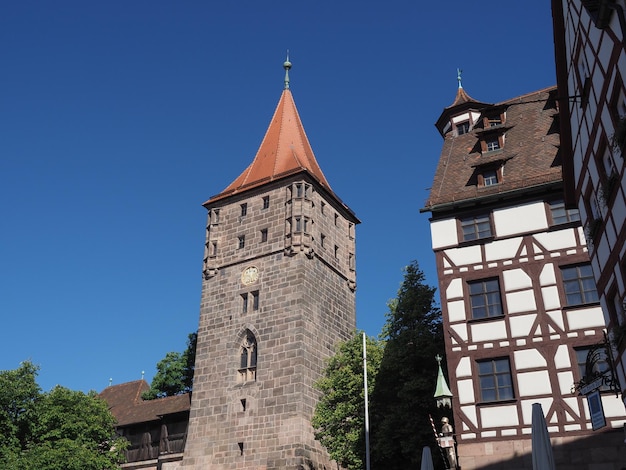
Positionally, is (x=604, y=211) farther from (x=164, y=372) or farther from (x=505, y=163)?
(x=164, y=372)

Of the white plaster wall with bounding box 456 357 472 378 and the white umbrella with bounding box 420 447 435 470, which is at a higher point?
the white plaster wall with bounding box 456 357 472 378

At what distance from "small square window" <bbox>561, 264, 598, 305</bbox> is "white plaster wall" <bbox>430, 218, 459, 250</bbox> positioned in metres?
3.47

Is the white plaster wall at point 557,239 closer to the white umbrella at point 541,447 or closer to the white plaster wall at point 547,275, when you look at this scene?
the white plaster wall at point 547,275

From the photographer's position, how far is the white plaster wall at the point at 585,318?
19.4m

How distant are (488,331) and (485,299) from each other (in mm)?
1007

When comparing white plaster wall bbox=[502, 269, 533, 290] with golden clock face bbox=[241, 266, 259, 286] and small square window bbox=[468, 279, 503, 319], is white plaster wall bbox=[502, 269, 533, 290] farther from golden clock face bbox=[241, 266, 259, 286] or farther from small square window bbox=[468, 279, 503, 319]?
golden clock face bbox=[241, 266, 259, 286]

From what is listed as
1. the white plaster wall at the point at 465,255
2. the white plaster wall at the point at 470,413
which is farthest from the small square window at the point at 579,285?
the white plaster wall at the point at 470,413

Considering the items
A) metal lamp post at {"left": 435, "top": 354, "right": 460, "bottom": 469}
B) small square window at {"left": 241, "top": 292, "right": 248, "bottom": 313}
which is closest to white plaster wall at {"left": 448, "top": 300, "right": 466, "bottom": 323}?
metal lamp post at {"left": 435, "top": 354, "right": 460, "bottom": 469}

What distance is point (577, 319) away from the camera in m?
19.6

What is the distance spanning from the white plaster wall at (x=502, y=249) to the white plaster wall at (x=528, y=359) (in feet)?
9.76

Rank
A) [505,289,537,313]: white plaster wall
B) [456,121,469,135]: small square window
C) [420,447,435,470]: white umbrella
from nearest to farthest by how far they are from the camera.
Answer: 1. [420,447,435,470]: white umbrella
2. [505,289,537,313]: white plaster wall
3. [456,121,469,135]: small square window

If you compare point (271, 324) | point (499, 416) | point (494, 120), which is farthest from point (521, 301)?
point (271, 324)

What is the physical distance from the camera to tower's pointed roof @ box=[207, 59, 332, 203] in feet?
132

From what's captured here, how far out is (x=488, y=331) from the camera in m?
20.5
